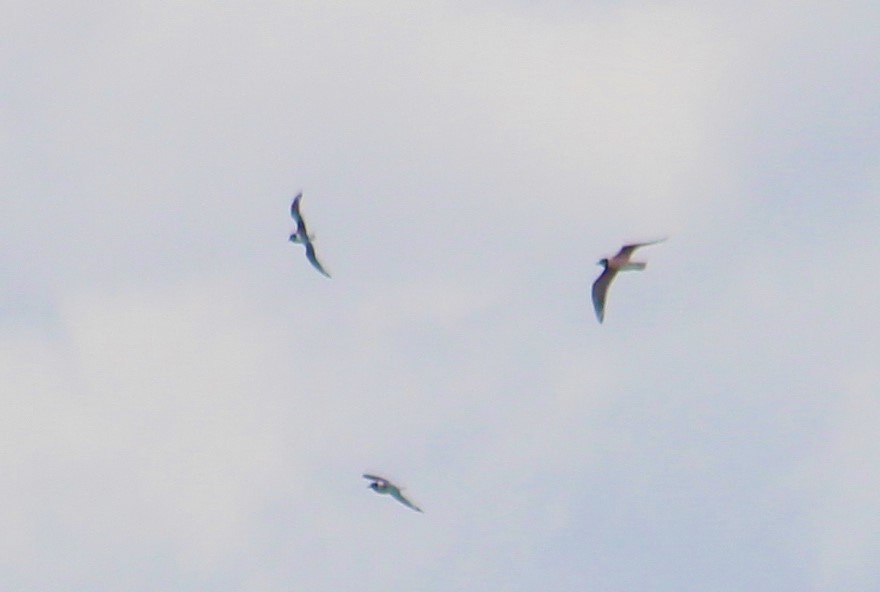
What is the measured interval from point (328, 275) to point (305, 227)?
7.56 feet

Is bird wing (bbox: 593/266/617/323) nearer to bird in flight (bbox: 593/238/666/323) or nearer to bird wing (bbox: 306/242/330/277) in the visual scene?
bird in flight (bbox: 593/238/666/323)

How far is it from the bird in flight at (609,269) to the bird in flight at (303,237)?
11.7m

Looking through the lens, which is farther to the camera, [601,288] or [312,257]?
[312,257]

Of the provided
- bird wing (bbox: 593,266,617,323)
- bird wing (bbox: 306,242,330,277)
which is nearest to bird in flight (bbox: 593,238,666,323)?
bird wing (bbox: 593,266,617,323)

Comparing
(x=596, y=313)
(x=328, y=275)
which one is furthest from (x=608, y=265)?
(x=328, y=275)

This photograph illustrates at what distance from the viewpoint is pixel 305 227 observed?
93.2 m

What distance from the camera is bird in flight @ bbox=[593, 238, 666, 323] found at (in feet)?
280

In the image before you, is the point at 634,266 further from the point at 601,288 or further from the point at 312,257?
the point at 312,257

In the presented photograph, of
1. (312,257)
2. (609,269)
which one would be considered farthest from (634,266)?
(312,257)

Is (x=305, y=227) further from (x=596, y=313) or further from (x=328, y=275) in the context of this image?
(x=596, y=313)

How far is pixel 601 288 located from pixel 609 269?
107cm

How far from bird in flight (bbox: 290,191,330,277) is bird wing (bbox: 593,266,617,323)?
38.0 ft

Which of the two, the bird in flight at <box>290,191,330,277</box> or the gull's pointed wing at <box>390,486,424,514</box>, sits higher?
the bird in flight at <box>290,191,330,277</box>

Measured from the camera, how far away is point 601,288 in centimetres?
8762
